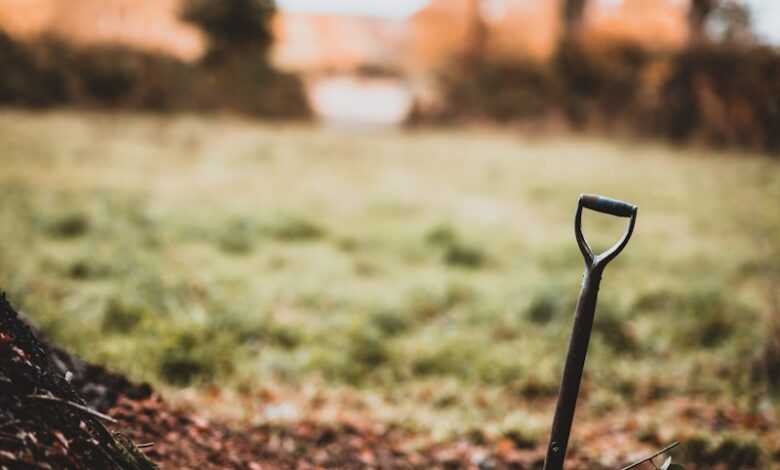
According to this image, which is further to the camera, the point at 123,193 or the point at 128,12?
the point at 128,12

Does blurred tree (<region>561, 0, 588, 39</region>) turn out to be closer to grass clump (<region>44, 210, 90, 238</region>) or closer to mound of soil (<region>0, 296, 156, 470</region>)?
grass clump (<region>44, 210, 90, 238</region>)

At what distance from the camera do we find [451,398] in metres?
3.86

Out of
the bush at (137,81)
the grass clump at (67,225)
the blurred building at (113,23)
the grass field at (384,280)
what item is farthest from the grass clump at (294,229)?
the blurred building at (113,23)

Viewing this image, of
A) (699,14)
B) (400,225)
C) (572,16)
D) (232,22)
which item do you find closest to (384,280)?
(400,225)

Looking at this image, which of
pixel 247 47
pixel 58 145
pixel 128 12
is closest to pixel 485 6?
pixel 247 47

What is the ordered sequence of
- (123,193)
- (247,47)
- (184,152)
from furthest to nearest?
(247,47)
(184,152)
(123,193)

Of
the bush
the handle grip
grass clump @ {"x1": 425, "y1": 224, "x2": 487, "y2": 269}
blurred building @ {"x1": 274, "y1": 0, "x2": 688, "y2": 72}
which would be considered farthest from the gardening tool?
blurred building @ {"x1": 274, "y1": 0, "x2": 688, "y2": 72}

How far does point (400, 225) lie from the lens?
7.68 meters

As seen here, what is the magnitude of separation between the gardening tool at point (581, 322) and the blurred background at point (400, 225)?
1577mm

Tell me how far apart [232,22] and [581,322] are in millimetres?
19675

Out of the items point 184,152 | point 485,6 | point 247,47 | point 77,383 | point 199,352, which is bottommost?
point 199,352

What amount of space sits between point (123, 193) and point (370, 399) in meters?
6.23

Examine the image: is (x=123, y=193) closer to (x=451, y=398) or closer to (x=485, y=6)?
(x=451, y=398)

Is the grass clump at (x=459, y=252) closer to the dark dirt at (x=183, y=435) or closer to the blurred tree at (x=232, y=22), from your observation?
the dark dirt at (x=183, y=435)
